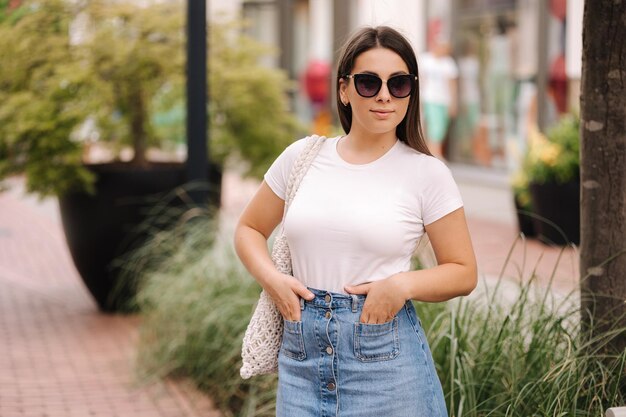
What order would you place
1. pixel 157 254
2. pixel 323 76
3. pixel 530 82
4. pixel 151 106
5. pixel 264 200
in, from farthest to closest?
pixel 323 76 → pixel 530 82 → pixel 151 106 → pixel 157 254 → pixel 264 200

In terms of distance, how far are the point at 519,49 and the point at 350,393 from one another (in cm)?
1180

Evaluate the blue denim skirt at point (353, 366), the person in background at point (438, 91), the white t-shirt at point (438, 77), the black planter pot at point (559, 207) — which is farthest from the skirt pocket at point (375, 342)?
the white t-shirt at point (438, 77)

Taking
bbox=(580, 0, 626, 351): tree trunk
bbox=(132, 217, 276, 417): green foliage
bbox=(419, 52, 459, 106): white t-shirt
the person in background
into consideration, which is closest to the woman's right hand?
bbox=(580, 0, 626, 351): tree trunk

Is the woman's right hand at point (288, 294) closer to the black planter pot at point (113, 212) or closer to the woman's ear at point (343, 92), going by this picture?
the woman's ear at point (343, 92)

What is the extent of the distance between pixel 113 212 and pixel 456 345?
4340 mm

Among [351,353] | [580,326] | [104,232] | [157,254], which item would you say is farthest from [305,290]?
[104,232]

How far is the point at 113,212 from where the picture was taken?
8.02 m

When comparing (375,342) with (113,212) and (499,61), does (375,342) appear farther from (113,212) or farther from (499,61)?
(499,61)

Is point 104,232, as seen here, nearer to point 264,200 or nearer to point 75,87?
point 75,87

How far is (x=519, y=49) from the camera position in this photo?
1411 centimetres

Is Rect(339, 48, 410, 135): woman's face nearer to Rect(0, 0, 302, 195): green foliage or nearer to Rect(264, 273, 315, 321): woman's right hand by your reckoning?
Rect(264, 273, 315, 321): woman's right hand

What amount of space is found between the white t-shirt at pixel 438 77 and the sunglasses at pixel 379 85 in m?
12.3

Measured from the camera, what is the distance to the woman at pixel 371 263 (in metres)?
2.90

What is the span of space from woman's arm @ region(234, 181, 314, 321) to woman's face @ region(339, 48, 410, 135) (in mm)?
432
